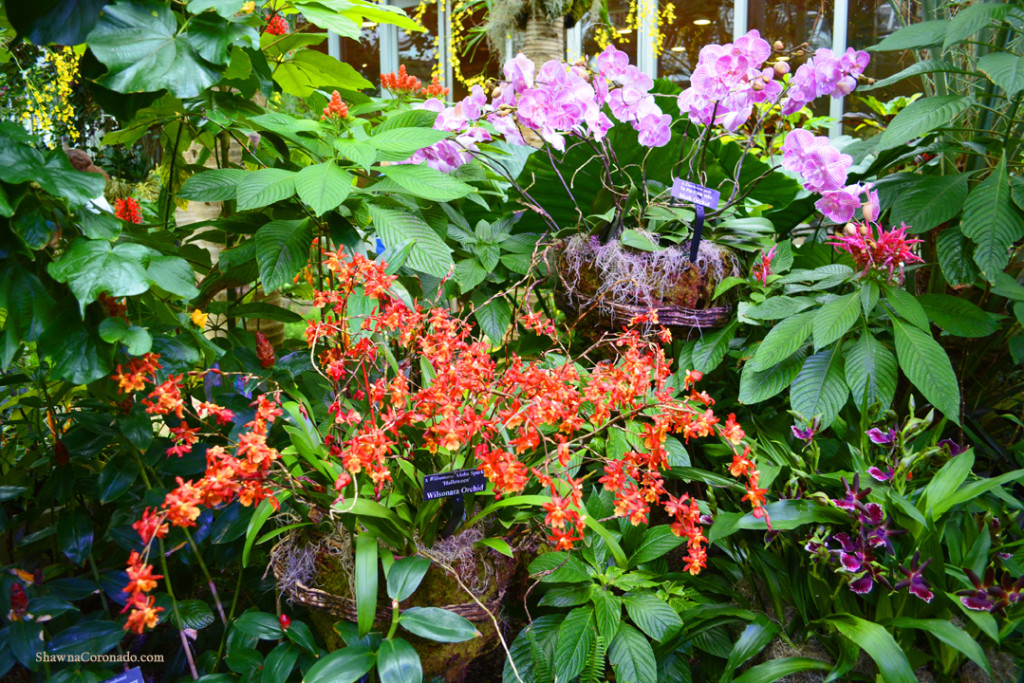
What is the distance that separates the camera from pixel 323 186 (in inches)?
46.1

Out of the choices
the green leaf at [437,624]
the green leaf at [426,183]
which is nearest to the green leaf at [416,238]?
the green leaf at [426,183]

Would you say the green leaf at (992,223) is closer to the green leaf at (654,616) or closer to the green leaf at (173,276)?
the green leaf at (654,616)

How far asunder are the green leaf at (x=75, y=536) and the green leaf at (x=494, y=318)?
0.82 m

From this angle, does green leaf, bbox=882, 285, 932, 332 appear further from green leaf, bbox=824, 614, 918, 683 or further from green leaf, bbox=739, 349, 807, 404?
green leaf, bbox=824, 614, 918, 683

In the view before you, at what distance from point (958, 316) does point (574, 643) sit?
3.35 ft

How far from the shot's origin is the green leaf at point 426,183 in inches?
49.2

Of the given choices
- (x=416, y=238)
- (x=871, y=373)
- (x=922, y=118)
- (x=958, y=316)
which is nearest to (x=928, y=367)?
(x=871, y=373)

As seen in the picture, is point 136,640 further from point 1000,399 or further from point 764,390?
point 1000,399

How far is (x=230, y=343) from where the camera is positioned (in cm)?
A: 145

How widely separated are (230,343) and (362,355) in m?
0.52

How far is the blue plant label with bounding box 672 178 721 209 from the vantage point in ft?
4.64

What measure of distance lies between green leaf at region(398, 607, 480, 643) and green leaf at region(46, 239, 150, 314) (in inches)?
22.8

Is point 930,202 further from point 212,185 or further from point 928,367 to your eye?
point 212,185

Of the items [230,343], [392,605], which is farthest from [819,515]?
[230,343]
